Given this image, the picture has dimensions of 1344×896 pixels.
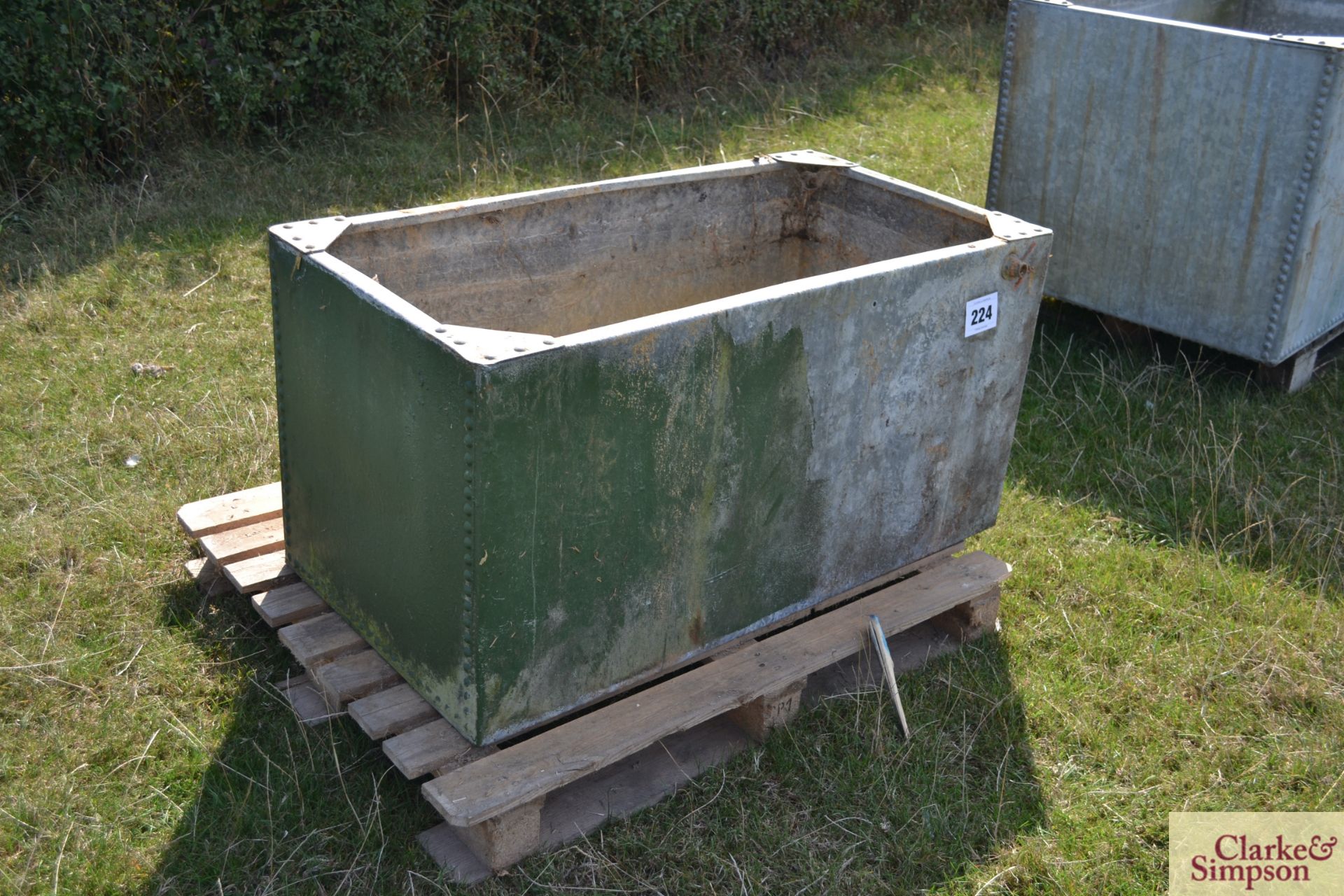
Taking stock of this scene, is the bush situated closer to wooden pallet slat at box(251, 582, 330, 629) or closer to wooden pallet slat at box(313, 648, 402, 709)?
wooden pallet slat at box(251, 582, 330, 629)

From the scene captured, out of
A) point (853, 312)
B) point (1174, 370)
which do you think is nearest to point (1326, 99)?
point (1174, 370)

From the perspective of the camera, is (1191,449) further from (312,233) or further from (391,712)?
(312,233)

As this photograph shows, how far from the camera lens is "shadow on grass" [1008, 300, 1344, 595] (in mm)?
4223

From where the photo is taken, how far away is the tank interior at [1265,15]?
614 centimetres

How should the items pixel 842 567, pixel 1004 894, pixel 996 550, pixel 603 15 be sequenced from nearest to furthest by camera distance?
1. pixel 1004 894
2. pixel 842 567
3. pixel 996 550
4. pixel 603 15

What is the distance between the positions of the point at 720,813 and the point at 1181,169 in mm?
3240

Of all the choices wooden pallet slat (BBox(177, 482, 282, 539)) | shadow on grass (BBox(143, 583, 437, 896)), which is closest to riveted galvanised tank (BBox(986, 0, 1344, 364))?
wooden pallet slat (BBox(177, 482, 282, 539))

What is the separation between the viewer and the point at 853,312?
3.10 meters

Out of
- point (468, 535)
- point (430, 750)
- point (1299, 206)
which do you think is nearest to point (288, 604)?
point (430, 750)

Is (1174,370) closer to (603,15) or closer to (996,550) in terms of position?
(996,550)

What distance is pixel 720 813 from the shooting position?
9.98 ft

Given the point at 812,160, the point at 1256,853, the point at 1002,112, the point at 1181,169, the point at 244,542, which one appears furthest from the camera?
the point at 1002,112

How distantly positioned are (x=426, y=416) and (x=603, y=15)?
5337 millimetres

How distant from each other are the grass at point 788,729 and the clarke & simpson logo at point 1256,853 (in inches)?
2.1
